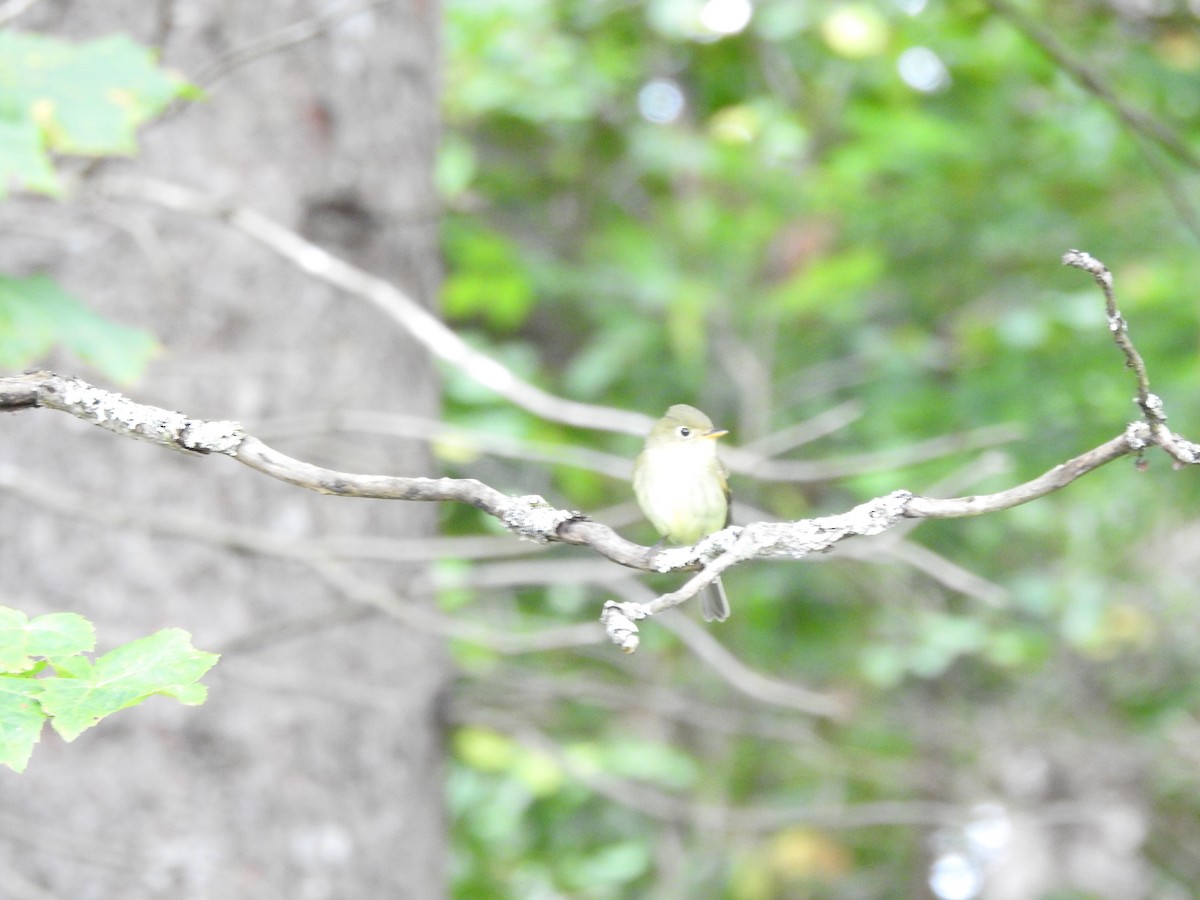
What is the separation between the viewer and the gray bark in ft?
12.9

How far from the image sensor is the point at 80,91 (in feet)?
9.48

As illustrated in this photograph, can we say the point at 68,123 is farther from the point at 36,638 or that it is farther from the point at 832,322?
the point at 832,322

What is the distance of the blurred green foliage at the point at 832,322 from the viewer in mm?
5938

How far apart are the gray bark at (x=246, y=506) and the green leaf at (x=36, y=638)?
6.30ft

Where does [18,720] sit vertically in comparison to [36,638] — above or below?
below

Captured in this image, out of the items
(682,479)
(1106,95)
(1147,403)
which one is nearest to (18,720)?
(1147,403)

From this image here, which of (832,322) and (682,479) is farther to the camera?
(832,322)

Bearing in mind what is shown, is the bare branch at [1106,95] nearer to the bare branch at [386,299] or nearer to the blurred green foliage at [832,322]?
the bare branch at [386,299]

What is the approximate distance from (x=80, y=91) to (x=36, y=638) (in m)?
1.59

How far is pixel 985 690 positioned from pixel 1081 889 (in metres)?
2.03

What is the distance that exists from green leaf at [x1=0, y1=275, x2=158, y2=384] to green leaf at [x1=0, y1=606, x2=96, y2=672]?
4.59 feet

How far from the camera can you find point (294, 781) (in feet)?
13.5

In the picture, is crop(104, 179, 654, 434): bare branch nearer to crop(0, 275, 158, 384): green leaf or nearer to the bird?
the bird

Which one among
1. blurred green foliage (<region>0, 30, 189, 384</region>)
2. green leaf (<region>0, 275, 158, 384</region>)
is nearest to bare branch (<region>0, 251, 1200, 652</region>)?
blurred green foliage (<region>0, 30, 189, 384</region>)
